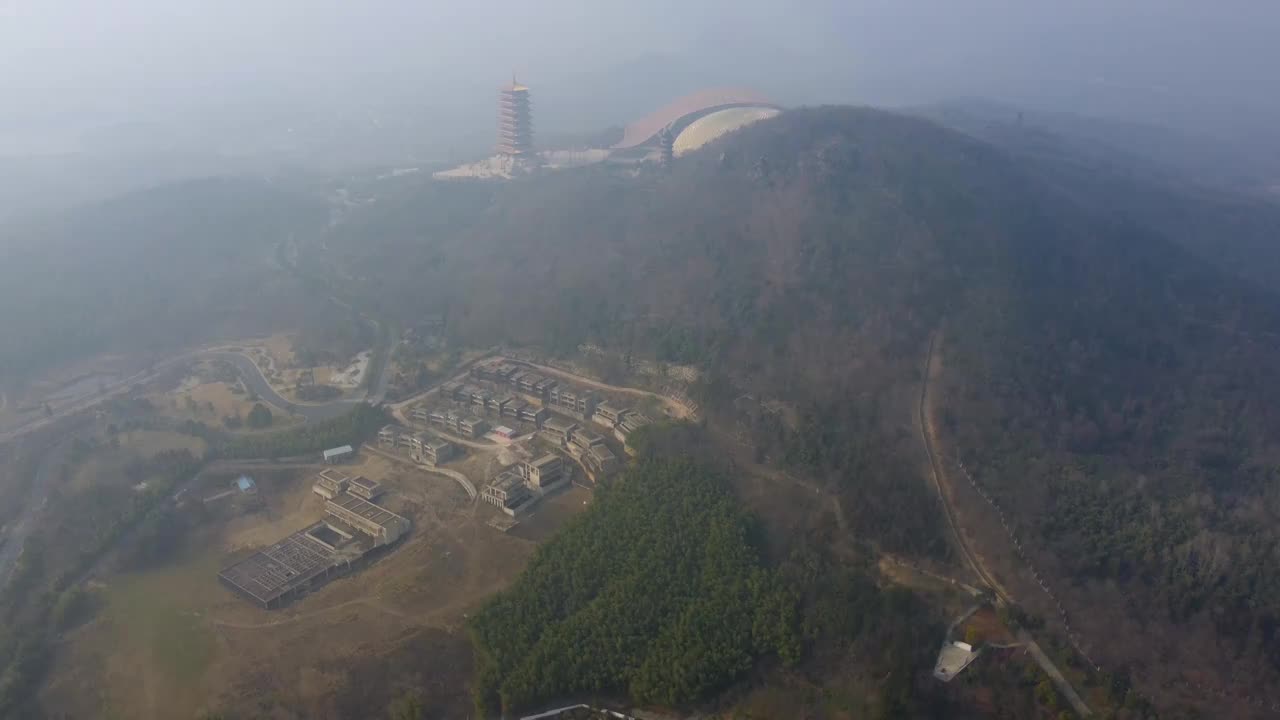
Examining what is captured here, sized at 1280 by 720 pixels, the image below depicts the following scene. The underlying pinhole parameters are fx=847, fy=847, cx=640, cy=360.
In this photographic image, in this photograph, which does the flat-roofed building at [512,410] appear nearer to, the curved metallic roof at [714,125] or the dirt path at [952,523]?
the dirt path at [952,523]

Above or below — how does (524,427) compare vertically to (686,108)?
below

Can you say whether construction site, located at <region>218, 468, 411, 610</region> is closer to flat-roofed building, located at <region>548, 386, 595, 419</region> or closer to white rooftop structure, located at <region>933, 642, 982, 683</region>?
flat-roofed building, located at <region>548, 386, 595, 419</region>

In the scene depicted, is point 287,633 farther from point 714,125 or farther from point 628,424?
point 714,125

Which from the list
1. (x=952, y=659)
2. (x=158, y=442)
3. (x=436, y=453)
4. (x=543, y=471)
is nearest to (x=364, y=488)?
(x=436, y=453)

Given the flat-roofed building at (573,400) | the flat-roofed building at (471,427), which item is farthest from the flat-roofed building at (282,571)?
the flat-roofed building at (573,400)

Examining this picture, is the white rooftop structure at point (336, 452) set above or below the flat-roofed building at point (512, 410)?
below

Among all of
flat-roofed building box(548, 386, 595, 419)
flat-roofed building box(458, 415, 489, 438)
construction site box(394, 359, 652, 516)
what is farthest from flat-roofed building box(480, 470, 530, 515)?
flat-roofed building box(548, 386, 595, 419)
